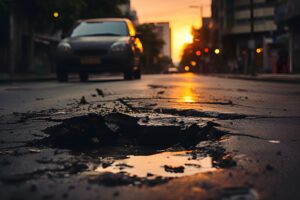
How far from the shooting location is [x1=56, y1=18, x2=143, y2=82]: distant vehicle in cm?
1289

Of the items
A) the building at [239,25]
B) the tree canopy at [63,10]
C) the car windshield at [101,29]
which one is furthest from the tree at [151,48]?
the car windshield at [101,29]

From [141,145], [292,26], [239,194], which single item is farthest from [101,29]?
[292,26]

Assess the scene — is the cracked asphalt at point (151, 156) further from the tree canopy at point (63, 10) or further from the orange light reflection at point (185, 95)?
the tree canopy at point (63, 10)

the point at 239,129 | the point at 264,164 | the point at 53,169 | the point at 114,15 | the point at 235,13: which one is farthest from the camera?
the point at 235,13

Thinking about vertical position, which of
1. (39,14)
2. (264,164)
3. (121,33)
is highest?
(39,14)

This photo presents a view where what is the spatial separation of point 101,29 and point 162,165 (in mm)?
11109

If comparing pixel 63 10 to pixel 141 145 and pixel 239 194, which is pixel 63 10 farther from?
pixel 239 194

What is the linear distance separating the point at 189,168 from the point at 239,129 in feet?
4.87

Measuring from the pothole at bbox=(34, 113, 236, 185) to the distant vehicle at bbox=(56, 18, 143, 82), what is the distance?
8438 mm

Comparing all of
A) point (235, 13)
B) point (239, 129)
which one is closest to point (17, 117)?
point (239, 129)

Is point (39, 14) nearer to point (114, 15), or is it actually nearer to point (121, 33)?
point (114, 15)

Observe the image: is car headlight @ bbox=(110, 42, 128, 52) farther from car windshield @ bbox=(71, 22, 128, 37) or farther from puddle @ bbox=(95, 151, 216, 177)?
puddle @ bbox=(95, 151, 216, 177)

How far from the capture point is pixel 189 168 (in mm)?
2689

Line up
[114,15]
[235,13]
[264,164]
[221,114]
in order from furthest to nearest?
[235,13], [114,15], [221,114], [264,164]
